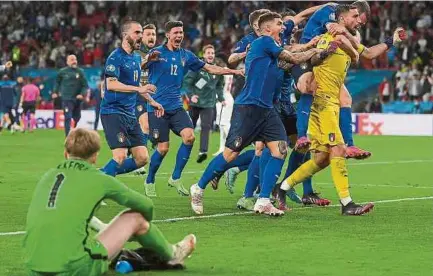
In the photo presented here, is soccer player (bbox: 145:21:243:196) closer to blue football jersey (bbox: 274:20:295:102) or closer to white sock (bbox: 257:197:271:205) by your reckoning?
blue football jersey (bbox: 274:20:295:102)

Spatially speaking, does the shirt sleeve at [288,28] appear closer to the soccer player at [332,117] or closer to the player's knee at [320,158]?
the soccer player at [332,117]

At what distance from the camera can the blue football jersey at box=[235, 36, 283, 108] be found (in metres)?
12.9

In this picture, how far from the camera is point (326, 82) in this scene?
13.4 m

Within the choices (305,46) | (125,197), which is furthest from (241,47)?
(125,197)

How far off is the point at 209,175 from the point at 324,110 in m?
1.58

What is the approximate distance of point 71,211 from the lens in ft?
24.3

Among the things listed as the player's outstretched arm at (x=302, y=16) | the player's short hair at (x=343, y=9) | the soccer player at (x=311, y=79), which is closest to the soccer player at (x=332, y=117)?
the player's short hair at (x=343, y=9)

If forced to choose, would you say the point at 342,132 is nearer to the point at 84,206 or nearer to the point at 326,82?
the point at 326,82

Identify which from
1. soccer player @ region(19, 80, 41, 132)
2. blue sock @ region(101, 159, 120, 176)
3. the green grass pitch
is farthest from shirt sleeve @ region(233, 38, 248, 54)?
soccer player @ region(19, 80, 41, 132)

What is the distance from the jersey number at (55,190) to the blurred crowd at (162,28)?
29955 mm

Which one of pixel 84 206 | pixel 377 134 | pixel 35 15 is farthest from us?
pixel 35 15

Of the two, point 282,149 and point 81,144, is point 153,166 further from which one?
point 81,144

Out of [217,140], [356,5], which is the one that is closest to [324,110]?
[356,5]

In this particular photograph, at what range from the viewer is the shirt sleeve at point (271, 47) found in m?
12.6
